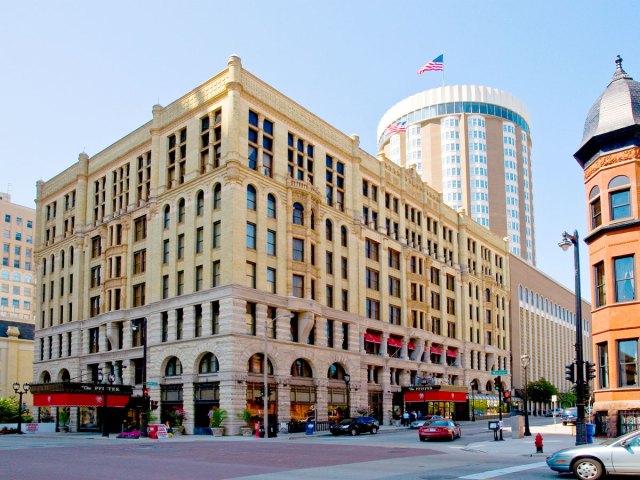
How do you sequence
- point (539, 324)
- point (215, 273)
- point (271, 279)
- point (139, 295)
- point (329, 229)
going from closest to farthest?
point (215, 273), point (271, 279), point (139, 295), point (329, 229), point (539, 324)

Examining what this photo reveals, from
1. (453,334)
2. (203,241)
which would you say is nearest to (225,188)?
(203,241)

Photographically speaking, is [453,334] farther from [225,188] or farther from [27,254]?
[27,254]

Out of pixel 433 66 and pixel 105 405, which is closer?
pixel 105 405

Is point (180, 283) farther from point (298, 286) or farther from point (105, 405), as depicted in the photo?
point (105, 405)

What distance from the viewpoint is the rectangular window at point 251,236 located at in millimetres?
57656

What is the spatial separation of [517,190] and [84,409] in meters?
117

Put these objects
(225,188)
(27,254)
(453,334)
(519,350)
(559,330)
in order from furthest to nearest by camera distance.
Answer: (27,254) → (559,330) → (519,350) → (453,334) → (225,188)

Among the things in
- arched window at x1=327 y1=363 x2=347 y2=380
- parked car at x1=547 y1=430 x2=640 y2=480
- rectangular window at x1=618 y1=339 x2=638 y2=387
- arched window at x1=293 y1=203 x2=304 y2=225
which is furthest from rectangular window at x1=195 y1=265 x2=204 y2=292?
parked car at x1=547 y1=430 x2=640 y2=480

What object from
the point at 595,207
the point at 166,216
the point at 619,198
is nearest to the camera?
the point at 619,198

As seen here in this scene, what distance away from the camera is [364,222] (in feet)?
243

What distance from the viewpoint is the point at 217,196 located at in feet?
191

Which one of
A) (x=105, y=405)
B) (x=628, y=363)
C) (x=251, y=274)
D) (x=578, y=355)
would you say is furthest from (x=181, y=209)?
(x=578, y=355)

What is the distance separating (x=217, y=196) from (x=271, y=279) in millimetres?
8363

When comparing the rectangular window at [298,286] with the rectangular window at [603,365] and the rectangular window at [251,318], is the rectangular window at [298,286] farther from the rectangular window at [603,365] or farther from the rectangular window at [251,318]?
the rectangular window at [603,365]
